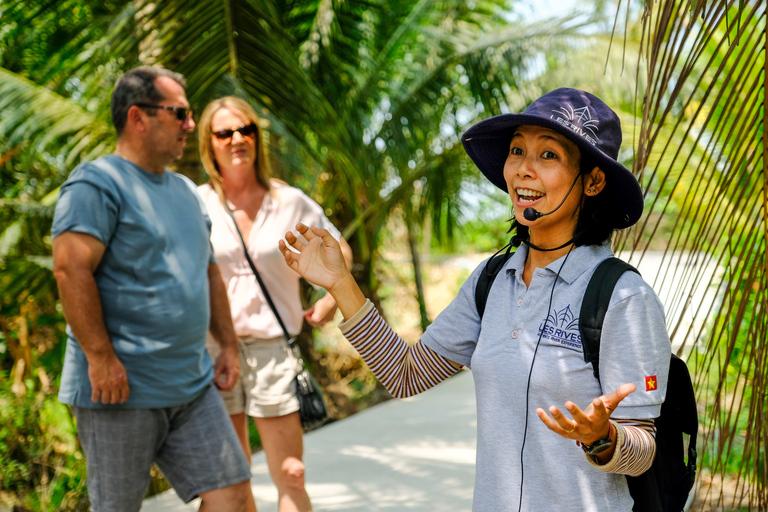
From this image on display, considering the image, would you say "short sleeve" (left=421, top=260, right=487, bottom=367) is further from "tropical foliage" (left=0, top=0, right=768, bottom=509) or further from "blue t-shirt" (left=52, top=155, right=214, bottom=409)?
"tropical foliage" (left=0, top=0, right=768, bottom=509)

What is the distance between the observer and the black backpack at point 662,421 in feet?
5.01

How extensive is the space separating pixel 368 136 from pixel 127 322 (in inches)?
191

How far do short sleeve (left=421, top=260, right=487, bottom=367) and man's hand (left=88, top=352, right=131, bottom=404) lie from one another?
120 centimetres

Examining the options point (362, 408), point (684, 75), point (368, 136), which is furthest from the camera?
point (362, 408)

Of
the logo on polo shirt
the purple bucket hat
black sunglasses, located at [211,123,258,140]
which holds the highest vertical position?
black sunglasses, located at [211,123,258,140]

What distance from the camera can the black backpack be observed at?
1526 mm

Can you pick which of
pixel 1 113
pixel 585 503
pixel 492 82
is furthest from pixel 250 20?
pixel 585 503

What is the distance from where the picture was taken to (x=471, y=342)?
5.99 feet

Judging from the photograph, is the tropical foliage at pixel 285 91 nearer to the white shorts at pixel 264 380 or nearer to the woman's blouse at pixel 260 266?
the woman's blouse at pixel 260 266

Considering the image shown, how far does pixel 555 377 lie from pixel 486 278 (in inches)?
14.7

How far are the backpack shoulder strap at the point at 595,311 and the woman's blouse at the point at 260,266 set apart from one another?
6.04 feet

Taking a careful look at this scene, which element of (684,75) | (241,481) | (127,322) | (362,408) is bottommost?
(362,408)

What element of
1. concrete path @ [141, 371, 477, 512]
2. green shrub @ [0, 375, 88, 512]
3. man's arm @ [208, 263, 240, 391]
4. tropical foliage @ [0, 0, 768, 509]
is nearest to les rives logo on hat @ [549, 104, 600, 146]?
man's arm @ [208, 263, 240, 391]

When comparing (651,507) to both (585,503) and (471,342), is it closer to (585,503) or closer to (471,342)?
(585,503)
